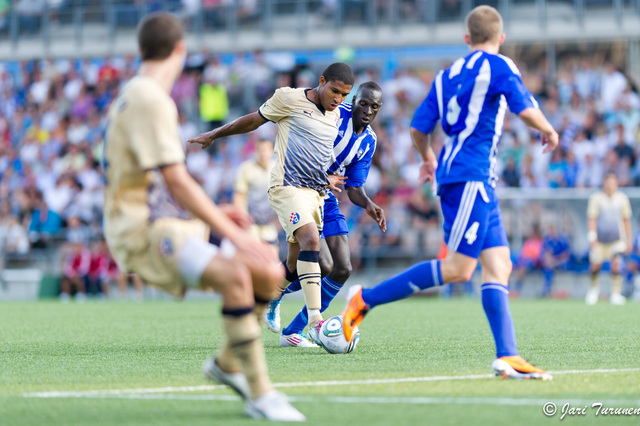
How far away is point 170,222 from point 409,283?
2107mm

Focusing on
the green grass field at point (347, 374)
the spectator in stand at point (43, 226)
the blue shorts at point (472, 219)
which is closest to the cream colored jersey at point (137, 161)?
the green grass field at point (347, 374)

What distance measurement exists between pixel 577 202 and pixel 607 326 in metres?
10.0

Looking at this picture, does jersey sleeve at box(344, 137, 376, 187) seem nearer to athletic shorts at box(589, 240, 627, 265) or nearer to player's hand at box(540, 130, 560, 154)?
player's hand at box(540, 130, 560, 154)

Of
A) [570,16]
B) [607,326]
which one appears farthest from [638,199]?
[607,326]

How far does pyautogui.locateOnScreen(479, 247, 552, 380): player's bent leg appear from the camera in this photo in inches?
216

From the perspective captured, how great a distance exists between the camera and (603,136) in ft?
66.1

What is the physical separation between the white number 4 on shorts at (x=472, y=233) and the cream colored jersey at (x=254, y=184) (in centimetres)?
949

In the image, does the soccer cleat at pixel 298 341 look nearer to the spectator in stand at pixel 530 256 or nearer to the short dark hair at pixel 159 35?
the short dark hair at pixel 159 35

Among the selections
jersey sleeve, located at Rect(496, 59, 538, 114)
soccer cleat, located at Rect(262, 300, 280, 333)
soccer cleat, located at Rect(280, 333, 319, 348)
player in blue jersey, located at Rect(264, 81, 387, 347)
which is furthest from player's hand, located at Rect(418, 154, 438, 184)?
soccer cleat, located at Rect(262, 300, 280, 333)

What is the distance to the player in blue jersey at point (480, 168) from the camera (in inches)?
220

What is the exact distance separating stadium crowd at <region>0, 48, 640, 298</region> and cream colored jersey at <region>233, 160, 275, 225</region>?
5127mm

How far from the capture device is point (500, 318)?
5.64 m

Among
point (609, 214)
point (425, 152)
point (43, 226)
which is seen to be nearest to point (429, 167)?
point (425, 152)

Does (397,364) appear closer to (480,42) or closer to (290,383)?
(290,383)
